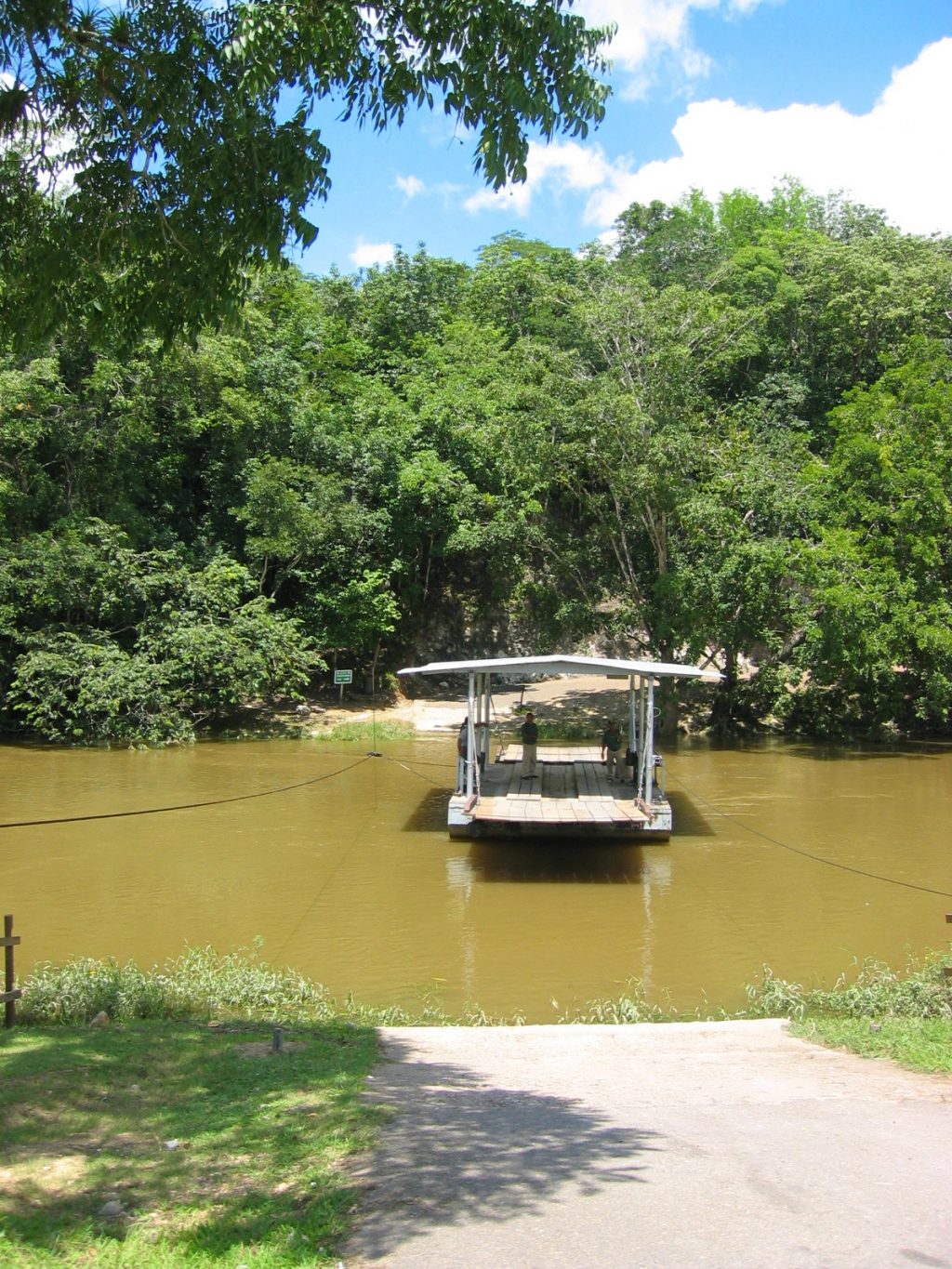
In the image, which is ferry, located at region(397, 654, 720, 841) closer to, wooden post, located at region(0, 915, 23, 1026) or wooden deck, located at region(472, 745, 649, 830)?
wooden deck, located at region(472, 745, 649, 830)

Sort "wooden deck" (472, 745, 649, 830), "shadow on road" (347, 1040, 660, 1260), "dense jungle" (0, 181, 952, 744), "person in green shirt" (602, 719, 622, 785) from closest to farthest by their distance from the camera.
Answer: "shadow on road" (347, 1040, 660, 1260), "wooden deck" (472, 745, 649, 830), "person in green shirt" (602, 719, 622, 785), "dense jungle" (0, 181, 952, 744)

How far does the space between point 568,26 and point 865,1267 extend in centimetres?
646

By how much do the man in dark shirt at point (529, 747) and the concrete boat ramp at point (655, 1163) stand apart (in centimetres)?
1086

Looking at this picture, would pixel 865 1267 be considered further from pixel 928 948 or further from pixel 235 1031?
pixel 928 948

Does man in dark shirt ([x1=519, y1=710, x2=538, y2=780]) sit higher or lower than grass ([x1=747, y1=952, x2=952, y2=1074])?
higher

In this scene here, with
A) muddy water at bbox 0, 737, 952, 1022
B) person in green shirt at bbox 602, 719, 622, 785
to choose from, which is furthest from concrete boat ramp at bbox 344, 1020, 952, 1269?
person in green shirt at bbox 602, 719, 622, 785

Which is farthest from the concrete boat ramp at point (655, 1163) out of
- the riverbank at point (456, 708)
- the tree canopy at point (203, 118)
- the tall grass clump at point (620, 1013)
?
the riverbank at point (456, 708)

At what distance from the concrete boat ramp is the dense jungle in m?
18.0

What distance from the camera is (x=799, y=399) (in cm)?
3478

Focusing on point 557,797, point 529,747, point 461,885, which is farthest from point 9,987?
point 529,747

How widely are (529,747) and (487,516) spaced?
1498cm

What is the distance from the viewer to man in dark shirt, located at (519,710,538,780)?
17906 mm

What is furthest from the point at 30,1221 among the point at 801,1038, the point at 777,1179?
the point at 801,1038

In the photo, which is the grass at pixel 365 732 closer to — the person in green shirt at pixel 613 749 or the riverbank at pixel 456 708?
the riverbank at pixel 456 708
